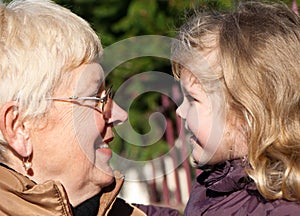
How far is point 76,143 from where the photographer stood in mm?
2523

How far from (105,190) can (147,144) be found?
2.49 meters

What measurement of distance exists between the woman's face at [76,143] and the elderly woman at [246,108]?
1.05 feet

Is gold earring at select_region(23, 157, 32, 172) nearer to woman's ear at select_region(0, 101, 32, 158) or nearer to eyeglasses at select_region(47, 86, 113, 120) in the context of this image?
woman's ear at select_region(0, 101, 32, 158)

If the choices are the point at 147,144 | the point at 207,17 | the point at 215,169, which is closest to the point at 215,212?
the point at 215,169

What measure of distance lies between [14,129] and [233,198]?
2.45 feet

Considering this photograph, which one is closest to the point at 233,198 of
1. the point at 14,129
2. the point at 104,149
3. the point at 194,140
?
the point at 194,140

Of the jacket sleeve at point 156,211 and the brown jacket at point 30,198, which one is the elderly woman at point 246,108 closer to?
the jacket sleeve at point 156,211

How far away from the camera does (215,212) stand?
2619 mm

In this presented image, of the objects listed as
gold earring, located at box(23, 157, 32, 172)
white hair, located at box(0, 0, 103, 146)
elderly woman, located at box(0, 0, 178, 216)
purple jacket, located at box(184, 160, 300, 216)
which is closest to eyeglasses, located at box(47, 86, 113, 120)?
elderly woman, located at box(0, 0, 178, 216)

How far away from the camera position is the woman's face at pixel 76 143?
251cm

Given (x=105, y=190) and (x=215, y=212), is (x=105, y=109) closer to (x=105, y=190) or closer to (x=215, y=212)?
(x=105, y=190)

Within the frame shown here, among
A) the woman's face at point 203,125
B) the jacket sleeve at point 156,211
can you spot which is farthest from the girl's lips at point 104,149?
the jacket sleeve at point 156,211

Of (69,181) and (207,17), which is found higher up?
(207,17)

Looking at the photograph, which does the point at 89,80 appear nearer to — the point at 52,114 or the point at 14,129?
the point at 52,114
